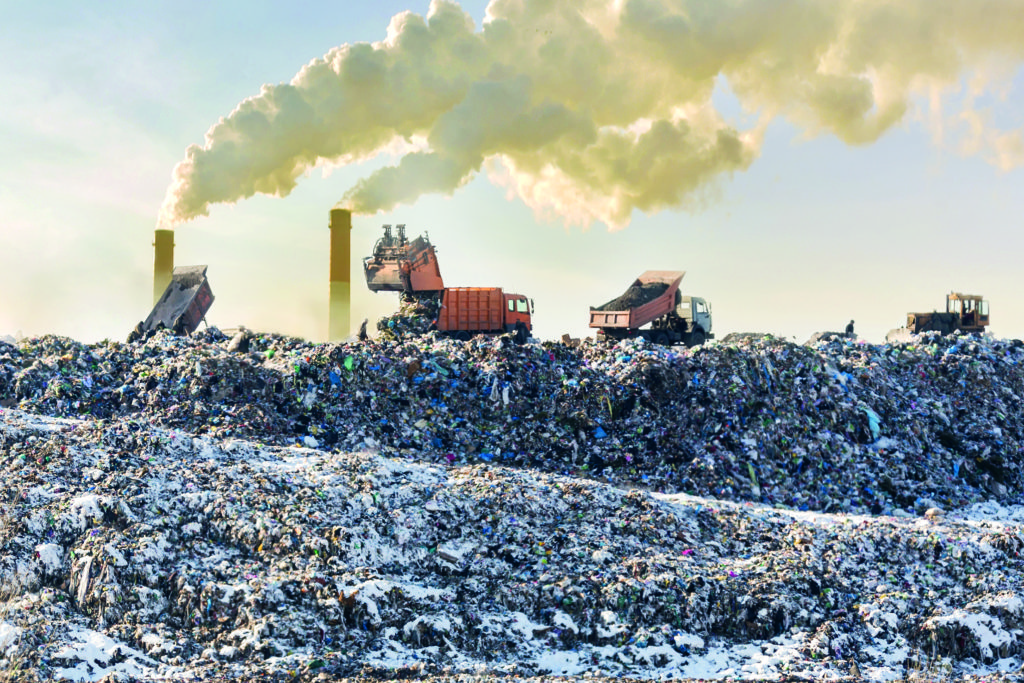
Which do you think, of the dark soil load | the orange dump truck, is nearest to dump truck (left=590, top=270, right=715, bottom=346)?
the dark soil load

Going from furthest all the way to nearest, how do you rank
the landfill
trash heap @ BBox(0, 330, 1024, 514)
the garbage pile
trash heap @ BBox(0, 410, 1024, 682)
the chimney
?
the chimney
the garbage pile
trash heap @ BBox(0, 330, 1024, 514)
the landfill
trash heap @ BBox(0, 410, 1024, 682)

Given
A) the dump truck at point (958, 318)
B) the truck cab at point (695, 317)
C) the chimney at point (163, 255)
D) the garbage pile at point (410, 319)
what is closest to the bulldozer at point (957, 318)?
the dump truck at point (958, 318)

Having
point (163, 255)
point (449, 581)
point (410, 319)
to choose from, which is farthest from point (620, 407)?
point (163, 255)

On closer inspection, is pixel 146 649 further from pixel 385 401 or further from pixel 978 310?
pixel 978 310

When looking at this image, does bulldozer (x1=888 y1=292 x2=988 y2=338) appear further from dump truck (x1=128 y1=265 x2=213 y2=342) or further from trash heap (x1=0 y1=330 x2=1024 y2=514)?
dump truck (x1=128 y1=265 x2=213 y2=342)

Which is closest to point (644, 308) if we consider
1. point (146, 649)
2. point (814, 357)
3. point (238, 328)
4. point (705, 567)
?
point (814, 357)

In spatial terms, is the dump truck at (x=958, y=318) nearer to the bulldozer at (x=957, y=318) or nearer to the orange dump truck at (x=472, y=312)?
the bulldozer at (x=957, y=318)

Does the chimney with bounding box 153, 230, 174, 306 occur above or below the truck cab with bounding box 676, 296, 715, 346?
above
